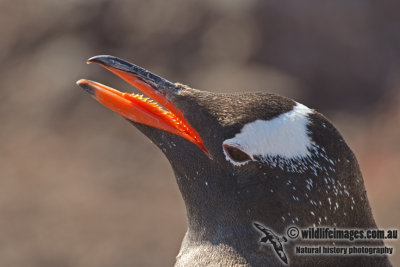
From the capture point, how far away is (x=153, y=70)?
14883 millimetres

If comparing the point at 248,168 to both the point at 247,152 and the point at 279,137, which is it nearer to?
the point at 247,152

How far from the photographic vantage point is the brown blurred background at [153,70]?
1243 cm

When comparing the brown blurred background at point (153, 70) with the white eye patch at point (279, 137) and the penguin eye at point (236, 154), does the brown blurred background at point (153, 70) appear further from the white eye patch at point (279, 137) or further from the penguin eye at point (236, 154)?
the white eye patch at point (279, 137)

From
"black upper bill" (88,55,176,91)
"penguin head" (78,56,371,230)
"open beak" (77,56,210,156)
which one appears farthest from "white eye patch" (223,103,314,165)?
"black upper bill" (88,55,176,91)

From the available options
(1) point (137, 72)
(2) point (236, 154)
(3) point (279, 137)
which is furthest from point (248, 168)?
(1) point (137, 72)

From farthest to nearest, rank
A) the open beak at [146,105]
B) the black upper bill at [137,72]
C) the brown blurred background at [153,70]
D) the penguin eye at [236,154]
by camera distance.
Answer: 1. the brown blurred background at [153,70]
2. the black upper bill at [137,72]
3. the open beak at [146,105]
4. the penguin eye at [236,154]

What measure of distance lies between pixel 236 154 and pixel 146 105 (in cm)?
71

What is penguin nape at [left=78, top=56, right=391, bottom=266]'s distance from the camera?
4.16 m

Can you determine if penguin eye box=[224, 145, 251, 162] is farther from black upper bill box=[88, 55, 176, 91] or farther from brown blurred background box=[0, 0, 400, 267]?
brown blurred background box=[0, 0, 400, 267]

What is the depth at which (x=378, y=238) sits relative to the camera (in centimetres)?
444

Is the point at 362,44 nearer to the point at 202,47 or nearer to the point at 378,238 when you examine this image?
the point at 202,47

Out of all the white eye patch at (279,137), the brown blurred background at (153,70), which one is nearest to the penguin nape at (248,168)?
the white eye patch at (279,137)

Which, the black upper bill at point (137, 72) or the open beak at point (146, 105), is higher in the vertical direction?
the black upper bill at point (137, 72)

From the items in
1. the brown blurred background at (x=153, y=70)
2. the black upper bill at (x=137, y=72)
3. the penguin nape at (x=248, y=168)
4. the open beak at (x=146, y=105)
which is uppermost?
the brown blurred background at (x=153, y=70)
